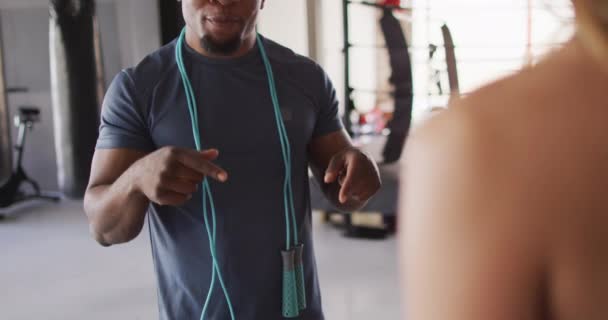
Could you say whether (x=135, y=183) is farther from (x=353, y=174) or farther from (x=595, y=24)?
(x=595, y=24)

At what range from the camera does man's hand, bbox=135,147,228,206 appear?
3.23 ft

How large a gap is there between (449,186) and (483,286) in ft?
0.19

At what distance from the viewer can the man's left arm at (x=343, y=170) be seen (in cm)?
119

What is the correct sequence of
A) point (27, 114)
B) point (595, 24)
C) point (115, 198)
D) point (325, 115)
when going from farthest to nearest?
point (27, 114) → point (325, 115) → point (115, 198) → point (595, 24)

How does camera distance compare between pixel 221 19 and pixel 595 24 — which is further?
pixel 221 19

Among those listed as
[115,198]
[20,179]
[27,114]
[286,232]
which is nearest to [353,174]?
[286,232]

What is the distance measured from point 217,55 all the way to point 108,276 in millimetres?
2946

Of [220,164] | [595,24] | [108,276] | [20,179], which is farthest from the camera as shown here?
[20,179]

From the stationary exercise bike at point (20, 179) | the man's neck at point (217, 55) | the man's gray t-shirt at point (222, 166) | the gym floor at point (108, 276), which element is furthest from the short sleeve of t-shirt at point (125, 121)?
the stationary exercise bike at point (20, 179)

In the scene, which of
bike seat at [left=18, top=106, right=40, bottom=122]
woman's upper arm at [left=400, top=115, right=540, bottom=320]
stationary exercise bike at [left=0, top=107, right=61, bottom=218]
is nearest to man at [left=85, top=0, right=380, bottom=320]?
woman's upper arm at [left=400, top=115, right=540, bottom=320]

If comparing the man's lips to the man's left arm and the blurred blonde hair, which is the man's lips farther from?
the blurred blonde hair

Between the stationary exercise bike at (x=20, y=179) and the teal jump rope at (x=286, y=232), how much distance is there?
14.8 ft

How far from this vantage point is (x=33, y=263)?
13.7 ft

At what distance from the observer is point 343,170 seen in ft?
4.03
